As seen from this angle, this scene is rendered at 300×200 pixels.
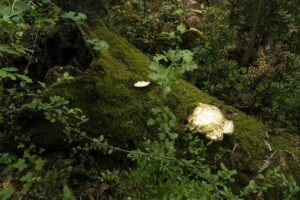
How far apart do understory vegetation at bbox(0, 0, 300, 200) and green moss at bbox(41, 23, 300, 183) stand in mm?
83

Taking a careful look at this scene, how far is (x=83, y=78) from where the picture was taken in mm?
3689

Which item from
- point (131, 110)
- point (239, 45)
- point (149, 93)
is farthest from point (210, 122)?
point (239, 45)

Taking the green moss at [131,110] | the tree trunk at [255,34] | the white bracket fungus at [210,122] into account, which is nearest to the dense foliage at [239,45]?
the tree trunk at [255,34]

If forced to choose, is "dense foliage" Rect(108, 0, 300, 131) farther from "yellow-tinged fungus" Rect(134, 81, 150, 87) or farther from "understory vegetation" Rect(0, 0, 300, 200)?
"yellow-tinged fungus" Rect(134, 81, 150, 87)

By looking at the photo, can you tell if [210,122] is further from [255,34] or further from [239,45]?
[239,45]

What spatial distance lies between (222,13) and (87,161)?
13.5 ft

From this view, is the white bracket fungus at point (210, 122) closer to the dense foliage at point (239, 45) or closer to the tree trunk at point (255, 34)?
the dense foliage at point (239, 45)

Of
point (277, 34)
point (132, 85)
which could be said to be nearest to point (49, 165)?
point (132, 85)

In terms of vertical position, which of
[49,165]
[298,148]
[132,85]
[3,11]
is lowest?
[49,165]

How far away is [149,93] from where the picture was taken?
2.15m

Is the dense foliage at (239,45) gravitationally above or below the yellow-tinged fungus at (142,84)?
below

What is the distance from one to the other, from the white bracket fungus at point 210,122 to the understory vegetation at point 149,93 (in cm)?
10

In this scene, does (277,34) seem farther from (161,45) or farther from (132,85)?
(132,85)

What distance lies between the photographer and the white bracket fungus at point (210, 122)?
11.2 ft
